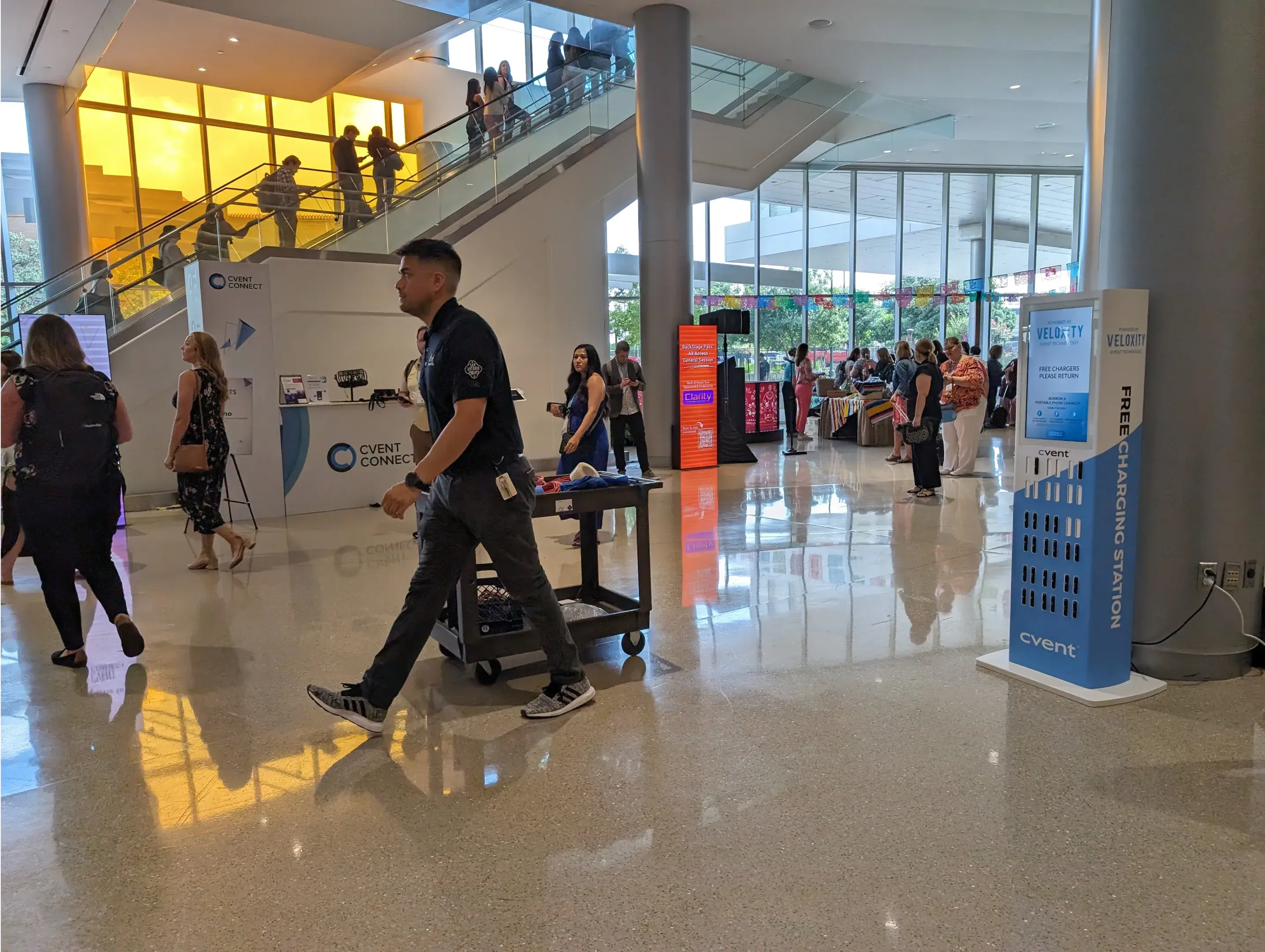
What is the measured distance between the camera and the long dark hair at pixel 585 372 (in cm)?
609

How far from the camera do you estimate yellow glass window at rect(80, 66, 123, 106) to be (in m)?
15.2

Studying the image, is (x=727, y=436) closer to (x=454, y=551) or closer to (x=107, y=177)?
(x=454, y=551)

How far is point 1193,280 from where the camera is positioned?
3.31 m

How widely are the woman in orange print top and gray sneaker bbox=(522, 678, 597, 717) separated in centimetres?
740

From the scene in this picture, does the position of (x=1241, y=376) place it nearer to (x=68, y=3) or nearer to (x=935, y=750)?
(x=935, y=750)

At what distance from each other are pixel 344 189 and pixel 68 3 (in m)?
3.88

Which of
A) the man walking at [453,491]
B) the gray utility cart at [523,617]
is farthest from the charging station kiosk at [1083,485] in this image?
the man walking at [453,491]

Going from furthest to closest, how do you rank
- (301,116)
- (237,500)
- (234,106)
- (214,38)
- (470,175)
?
(301,116) → (234,106) → (214,38) → (470,175) → (237,500)

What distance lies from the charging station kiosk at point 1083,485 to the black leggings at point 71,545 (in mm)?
4002

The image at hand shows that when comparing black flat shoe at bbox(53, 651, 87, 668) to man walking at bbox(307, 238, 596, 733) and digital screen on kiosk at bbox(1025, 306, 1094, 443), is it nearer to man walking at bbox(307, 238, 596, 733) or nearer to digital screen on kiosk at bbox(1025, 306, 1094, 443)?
man walking at bbox(307, 238, 596, 733)

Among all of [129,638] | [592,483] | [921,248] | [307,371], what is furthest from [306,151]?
[592,483]

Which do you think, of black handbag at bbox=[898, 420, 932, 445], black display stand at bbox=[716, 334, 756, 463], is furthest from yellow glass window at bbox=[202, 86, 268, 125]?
black handbag at bbox=[898, 420, 932, 445]

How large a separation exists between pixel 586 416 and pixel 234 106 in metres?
15.0

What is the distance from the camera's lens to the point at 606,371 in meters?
8.95
